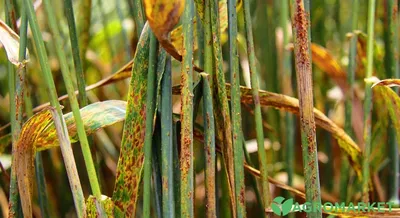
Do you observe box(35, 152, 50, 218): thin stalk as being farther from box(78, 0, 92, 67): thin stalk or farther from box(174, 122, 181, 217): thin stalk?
box(78, 0, 92, 67): thin stalk

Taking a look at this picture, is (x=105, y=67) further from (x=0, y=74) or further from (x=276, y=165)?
(x=276, y=165)

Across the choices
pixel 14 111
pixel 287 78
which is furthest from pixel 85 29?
pixel 14 111

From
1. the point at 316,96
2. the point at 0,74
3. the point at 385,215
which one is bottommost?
the point at 385,215

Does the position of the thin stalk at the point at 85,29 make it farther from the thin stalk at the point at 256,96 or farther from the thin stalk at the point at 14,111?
the thin stalk at the point at 256,96

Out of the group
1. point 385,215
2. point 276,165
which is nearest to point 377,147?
point 276,165

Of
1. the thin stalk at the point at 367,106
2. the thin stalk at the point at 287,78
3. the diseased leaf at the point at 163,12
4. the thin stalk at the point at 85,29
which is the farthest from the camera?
the thin stalk at the point at 85,29

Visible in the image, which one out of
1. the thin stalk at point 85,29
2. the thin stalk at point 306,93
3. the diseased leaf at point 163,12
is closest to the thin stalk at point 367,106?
the thin stalk at point 306,93

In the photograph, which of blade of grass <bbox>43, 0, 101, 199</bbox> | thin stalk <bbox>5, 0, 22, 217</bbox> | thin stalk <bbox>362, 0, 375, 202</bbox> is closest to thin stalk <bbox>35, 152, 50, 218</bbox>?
thin stalk <bbox>5, 0, 22, 217</bbox>
